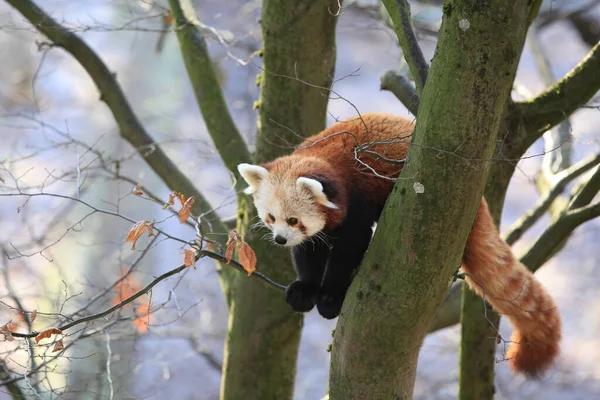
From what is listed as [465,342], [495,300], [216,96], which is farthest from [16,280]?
[495,300]

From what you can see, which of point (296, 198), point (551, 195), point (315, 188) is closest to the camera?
point (315, 188)

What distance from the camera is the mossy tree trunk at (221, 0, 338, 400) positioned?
11.3 feet

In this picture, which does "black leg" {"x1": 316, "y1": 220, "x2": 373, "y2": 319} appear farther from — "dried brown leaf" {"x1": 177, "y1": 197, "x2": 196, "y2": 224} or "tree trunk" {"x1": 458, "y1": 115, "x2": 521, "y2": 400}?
"tree trunk" {"x1": 458, "y1": 115, "x2": 521, "y2": 400}

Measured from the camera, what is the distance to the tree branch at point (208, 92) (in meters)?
3.78

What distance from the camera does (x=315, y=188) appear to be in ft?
8.35

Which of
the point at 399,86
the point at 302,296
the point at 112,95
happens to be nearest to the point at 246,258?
the point at 302,296

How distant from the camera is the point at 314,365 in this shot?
945cm

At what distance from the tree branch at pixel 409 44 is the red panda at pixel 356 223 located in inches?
17.0

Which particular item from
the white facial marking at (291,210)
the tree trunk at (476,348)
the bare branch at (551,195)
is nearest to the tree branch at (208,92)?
the white facial marking at (291,210)

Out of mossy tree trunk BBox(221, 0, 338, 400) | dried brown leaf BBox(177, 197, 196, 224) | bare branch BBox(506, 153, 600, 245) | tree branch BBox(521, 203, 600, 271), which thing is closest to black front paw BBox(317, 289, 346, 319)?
mossy tree trunk BBox(221, 0, 338, 400)

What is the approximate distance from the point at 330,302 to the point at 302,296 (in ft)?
0.64

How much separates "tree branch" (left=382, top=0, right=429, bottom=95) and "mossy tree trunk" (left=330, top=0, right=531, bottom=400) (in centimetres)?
25

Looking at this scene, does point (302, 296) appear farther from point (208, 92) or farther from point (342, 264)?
point (208, 92)

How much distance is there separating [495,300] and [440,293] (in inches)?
30.3
